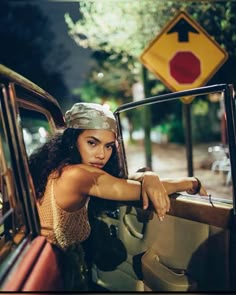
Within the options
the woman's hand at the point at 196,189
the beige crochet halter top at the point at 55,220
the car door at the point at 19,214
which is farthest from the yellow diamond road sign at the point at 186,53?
the car door at the point at 19,214

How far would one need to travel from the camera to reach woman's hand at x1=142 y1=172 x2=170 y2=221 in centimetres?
223

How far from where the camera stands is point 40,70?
2364 cm

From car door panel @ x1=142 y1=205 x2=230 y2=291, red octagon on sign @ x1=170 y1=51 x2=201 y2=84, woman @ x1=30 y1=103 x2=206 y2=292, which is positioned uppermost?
red octagon on sign @ x1=170 y1=51 x2=201 y2=84

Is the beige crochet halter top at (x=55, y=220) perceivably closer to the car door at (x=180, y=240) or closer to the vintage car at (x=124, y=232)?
→ the vintage car at (x=124, y=232)

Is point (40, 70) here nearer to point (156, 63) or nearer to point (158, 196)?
point (156, 63)

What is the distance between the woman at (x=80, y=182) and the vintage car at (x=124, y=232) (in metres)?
0.21

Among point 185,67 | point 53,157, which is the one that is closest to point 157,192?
point 53,157

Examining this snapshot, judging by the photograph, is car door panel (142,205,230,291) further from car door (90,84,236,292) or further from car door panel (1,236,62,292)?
car door panel (1,236,62,292)

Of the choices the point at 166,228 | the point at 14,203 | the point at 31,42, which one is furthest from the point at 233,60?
the point at 31,42

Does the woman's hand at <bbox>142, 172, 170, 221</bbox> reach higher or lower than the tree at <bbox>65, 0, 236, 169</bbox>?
lower

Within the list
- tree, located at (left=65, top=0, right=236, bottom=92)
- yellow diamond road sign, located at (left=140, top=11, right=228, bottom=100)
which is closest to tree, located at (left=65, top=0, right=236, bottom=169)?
tree, located at (left=65, top=0, right=236, bottom=92)

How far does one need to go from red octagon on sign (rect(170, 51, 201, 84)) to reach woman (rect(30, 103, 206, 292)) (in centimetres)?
197

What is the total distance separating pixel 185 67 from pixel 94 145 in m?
2.26

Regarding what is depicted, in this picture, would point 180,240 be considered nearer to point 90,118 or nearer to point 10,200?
point 90,118
